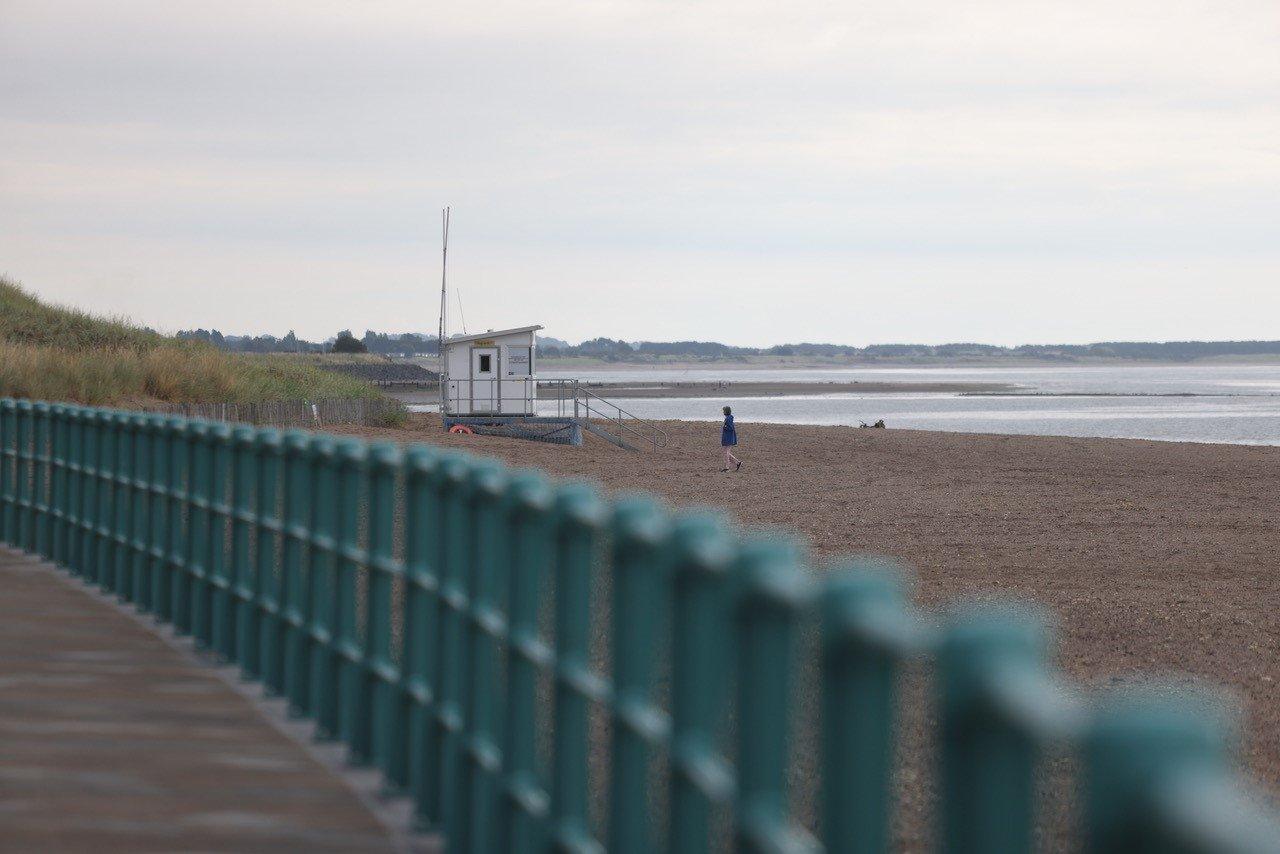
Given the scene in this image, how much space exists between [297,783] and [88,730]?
1.34 meters

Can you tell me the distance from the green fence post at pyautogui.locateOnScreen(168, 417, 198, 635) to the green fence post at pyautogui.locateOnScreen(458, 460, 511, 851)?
13.6ft

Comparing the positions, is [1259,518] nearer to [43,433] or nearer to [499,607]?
[43,433]

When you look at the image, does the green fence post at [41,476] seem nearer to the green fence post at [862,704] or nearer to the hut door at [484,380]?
the green fence post at [862,704]

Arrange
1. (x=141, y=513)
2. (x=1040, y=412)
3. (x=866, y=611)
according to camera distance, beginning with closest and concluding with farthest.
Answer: (x=866, y=611)
(x=141, y=513)
(x=1040, y=412)

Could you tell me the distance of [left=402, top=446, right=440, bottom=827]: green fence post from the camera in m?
6.15

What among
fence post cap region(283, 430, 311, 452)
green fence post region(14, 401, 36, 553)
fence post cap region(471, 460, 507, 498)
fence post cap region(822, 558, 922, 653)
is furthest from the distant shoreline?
fence post cap region(822, 558, 922, 653)

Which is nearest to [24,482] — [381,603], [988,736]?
[381,603]

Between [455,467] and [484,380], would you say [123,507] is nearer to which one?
[455,467]

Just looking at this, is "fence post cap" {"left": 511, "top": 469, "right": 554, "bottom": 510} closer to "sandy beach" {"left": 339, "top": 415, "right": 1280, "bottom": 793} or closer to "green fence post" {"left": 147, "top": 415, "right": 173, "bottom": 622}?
"green fence post" {"left": 147, "top": 415, "right": 173, "bottom": 622}

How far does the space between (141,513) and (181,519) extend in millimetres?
789

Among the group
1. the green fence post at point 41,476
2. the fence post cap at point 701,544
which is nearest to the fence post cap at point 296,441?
the fence post cap at point 701,544

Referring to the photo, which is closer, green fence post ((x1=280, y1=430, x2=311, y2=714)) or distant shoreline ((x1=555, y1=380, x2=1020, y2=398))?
green fence post ((x1=280, y1=430, x2=311, y2=714))

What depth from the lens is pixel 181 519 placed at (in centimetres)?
1003

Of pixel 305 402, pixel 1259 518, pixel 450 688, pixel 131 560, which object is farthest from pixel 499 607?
pixel 305 402
